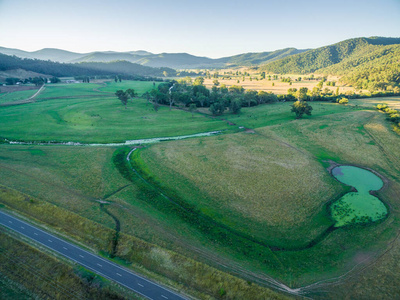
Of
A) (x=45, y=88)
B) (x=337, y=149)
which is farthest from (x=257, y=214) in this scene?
(x=45, y=88)

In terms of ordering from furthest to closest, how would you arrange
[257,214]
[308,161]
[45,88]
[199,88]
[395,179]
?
[45,88]
[199,88]
[308,161]
[395,179]
[257,214]

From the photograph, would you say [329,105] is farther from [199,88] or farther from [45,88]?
[45,88]

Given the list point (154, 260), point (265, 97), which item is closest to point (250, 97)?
point (265, 97)

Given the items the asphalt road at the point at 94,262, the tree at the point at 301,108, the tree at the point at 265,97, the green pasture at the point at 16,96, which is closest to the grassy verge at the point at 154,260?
the asphalt road at the point at 94,262

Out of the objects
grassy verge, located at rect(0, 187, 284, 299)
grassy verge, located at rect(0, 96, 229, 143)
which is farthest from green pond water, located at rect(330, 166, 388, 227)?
grassy verge, located at rect(0, 96, 229, 143)

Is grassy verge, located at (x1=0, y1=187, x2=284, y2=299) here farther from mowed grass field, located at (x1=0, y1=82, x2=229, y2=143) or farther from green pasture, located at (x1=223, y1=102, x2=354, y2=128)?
green pasture, located at (x1=223, y1=102, x2=354, y2=128)

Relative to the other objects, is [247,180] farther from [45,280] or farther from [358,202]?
[45,280]
